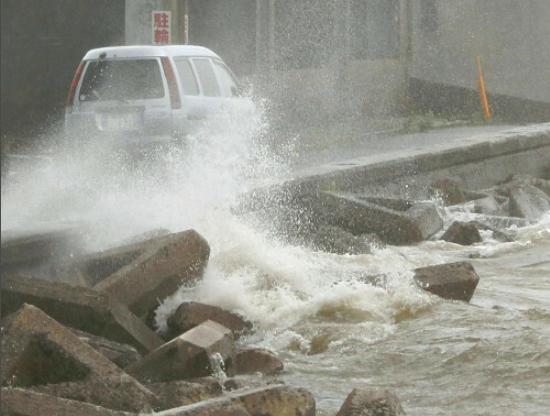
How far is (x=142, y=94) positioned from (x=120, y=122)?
73cm

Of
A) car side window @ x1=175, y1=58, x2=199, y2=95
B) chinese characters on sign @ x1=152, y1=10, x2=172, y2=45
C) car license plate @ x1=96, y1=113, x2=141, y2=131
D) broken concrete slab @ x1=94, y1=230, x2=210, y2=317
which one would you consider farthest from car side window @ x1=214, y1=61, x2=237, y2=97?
broken concrete slab @ x1=94, y1=230, x2=210, y2=317

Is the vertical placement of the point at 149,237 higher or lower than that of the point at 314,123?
higher

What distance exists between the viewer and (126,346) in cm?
710

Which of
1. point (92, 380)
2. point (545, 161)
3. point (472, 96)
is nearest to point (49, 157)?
point (545, 161)

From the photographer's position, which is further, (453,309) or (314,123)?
(314,123)

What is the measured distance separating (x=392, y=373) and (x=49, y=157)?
852cm

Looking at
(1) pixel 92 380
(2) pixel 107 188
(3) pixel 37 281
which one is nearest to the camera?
(1) pixel 92 380

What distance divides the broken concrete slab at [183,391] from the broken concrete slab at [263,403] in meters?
0.32

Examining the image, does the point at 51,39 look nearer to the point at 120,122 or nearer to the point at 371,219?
the point at 120,122

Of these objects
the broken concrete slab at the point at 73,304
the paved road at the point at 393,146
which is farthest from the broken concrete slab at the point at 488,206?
the broken concrete slab at the point at 73,304

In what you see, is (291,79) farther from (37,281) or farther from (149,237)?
(37,281)

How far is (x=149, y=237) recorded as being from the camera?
28.4 ft

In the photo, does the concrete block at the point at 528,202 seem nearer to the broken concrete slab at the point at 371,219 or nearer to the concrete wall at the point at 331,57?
the broken concrete slab at the point at 371,219

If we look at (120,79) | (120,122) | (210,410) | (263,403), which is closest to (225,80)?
(120,79)
